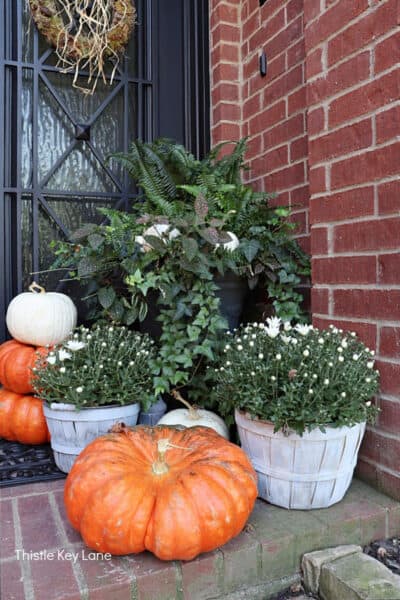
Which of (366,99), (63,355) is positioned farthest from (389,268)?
(63,355)

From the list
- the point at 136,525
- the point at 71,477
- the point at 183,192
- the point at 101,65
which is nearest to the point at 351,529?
the point at 136,525

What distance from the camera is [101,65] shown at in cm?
246

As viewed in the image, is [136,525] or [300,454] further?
[300,454]

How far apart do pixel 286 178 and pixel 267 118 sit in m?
0.37

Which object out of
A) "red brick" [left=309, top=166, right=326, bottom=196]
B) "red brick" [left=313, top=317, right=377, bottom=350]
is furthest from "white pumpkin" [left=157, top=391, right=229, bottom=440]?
"red brick" [left=309, top=166, right=326, bottom=196]

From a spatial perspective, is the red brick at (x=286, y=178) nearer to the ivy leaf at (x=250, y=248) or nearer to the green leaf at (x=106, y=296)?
the ivy leaf at (x=250, y=248)

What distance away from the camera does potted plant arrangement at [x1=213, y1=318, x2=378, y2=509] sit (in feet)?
4.19

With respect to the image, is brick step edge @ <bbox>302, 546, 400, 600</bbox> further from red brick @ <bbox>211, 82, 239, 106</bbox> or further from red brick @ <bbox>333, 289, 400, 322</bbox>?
red brick @ <bbox>211, 82, 239, 106</bbox>

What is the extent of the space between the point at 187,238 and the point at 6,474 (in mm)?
1053

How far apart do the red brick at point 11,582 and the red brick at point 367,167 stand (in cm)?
142

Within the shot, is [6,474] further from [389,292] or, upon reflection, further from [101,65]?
[101,65]

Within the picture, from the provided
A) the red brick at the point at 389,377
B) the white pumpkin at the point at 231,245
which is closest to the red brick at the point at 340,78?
the white pumpkin at the point at 231,245

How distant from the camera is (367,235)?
1.51 meters

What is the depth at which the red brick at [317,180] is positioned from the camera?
1.69 m
